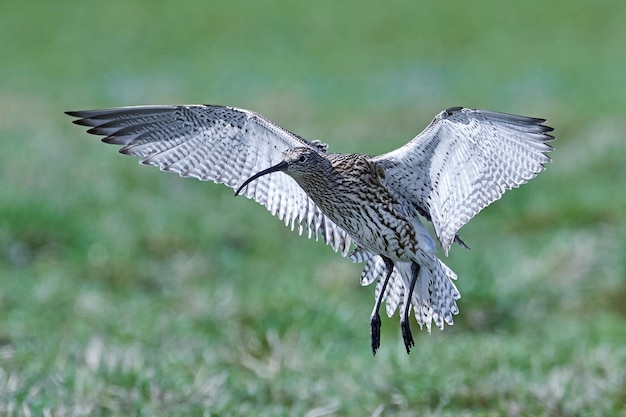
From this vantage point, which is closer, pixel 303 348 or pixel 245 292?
pixel 303 348

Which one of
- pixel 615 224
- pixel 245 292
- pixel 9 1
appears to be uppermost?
pixel 9 1

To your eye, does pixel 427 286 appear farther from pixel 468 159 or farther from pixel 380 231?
pixel 468 159

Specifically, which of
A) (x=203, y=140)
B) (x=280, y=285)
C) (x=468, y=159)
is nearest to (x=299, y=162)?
(x=203, y=140)

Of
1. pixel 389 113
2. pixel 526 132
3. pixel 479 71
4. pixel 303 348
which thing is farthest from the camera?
pixel 479 71

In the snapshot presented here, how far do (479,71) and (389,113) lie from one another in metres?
7.02

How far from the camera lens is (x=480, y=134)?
5.04 m

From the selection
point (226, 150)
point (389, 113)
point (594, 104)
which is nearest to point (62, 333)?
point (226, 150)

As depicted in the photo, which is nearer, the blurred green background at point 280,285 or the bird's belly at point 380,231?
the bird's belly at point 380,231

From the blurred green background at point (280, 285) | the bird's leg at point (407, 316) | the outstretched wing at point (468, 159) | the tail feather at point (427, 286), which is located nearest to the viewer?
the outstretched wing at point (468, 159)

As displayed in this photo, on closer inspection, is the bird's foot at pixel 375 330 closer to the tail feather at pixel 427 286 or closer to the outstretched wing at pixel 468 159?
the tail feather at pixel 427 286

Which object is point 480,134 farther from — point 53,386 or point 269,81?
point 269,81

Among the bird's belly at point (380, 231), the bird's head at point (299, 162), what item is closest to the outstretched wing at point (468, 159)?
the bird's belly at point (380, 231)

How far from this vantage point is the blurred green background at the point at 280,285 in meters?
5.94

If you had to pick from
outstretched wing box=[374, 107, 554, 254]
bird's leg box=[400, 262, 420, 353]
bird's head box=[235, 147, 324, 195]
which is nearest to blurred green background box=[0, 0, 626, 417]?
bird's leg box=[400, 262, 420, 353]
